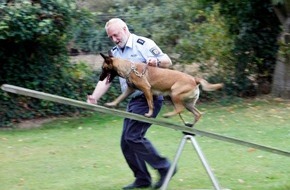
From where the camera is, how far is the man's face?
21.6ft

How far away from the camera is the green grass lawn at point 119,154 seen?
7883 mm

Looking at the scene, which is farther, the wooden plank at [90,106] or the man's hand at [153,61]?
the man's hand at [153,61]

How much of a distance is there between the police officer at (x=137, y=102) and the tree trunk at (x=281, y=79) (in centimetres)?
882

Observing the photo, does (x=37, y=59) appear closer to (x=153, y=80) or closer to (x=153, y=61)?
(x=153, y=61)

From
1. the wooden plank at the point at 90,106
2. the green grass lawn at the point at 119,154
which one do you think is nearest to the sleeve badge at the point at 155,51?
the wooden plank at the point at 90,106

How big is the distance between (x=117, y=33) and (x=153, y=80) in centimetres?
64

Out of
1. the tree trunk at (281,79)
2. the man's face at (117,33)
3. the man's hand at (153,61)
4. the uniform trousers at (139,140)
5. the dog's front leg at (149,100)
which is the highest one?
the man's face at (117,33)

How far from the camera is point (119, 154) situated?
986 cm

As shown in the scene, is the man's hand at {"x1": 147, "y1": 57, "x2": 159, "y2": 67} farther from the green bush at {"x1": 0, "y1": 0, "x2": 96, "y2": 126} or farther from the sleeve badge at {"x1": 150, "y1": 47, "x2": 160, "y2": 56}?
the green bush at {"x1": 0, "y1": 0, "x2": 96, "y2": 126}

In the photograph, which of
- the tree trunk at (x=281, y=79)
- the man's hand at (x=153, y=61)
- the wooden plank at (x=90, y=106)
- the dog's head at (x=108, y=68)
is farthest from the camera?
the tree trunk at (x=281, y=79)

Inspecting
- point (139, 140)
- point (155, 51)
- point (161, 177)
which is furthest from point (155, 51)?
point (161, 177)

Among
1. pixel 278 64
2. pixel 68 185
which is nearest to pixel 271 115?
pixel 278 64

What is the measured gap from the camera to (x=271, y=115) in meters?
13.6

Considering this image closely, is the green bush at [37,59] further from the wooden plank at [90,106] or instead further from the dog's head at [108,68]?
the wooden plank at [90,106]
